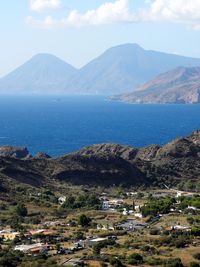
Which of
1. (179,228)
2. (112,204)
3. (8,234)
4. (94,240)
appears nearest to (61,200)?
(112,204)

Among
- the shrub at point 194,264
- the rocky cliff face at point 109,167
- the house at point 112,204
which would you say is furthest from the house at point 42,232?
the rocky cliff face at point 109,167

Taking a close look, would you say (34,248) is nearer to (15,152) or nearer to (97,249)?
(97,249)

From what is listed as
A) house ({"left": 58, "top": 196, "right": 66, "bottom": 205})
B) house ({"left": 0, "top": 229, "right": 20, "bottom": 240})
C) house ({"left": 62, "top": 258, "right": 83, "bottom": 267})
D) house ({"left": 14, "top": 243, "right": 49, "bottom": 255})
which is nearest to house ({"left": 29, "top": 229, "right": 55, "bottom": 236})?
house ({"left": 0, "top": 229, "right": 20, "bottom": 240})

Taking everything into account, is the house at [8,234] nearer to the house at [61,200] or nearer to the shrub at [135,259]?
the shrub at [135,259]

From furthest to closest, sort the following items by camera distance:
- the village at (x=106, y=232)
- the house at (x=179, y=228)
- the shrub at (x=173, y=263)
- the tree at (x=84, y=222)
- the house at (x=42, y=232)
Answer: the tree at (x=84, y=222)
the house at (x=179, y=228)
the house at (x=42, y=232)
the village at (x=106, y=232)
the shrub at (x=173, y=263)

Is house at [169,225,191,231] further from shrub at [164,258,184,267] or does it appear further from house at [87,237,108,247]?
shrub at [164,258,184,267]

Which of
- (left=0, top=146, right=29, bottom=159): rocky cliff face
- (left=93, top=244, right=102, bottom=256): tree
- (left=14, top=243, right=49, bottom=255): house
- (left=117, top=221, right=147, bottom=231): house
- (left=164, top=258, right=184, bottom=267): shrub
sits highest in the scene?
(left=0, top=146, right=29, bottom=159): rocky cliff face

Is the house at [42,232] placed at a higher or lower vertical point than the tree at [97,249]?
→ higher
